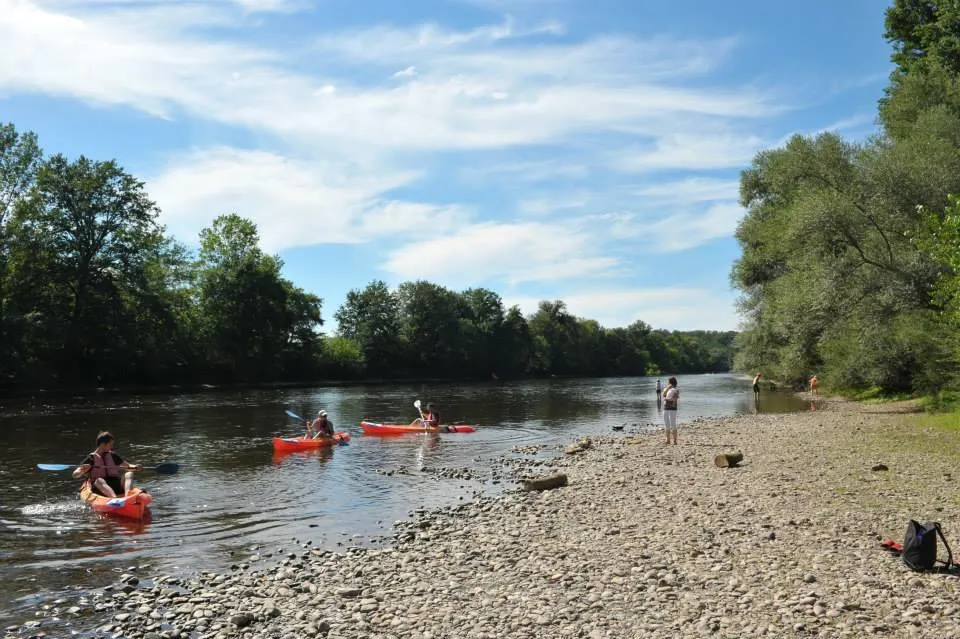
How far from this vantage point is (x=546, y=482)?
1609cm

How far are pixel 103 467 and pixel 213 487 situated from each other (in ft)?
9.66

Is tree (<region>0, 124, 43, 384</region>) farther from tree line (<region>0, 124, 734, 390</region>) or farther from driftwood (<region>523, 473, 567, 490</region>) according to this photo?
driftwood (<region>523, 473, 567, 490</region>)

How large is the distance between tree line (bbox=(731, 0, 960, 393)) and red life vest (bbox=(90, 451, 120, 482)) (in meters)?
23.5

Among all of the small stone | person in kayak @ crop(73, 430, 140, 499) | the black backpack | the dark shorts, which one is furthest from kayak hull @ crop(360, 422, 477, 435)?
the black backpack

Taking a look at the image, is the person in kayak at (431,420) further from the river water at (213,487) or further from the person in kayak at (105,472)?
the person in kayak at (105,472)

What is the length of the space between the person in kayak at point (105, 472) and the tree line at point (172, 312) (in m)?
45.2

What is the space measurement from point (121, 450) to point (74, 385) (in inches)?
1629

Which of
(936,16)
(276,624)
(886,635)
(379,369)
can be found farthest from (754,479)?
(379,369)

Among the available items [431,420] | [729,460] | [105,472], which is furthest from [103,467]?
[431,420]

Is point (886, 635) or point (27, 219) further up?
point (27, 219)

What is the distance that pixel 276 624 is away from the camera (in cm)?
806

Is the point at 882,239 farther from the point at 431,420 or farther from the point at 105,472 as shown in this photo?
the point at 105,472

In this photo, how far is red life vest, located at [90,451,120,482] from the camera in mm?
15531

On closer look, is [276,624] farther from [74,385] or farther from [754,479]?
[74,385]
